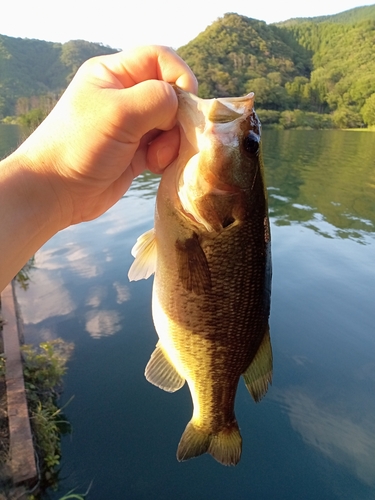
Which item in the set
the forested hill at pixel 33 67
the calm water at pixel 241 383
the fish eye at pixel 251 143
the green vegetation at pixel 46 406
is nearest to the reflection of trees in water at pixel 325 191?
the calm water at pixel 241 383

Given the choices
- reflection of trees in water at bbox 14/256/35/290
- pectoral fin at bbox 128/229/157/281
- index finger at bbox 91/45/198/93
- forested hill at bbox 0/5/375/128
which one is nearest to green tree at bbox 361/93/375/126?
forested hill at bbox 0/5/375/128

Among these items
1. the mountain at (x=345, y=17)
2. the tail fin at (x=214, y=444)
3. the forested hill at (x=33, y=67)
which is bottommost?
the tail fin at (x=214, y=444)

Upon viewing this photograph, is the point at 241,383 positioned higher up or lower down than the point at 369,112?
higher up

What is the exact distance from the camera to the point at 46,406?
4660 millimetres

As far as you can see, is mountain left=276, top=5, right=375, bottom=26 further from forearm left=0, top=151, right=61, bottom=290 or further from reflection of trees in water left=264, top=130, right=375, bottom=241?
forearm left=0, top=151, right=61, bottom=290

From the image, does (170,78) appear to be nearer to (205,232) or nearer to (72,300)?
(205,232)

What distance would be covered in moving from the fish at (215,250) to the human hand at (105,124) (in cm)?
14

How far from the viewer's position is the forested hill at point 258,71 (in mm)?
64625

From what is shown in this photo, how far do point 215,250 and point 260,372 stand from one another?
0.67 metres

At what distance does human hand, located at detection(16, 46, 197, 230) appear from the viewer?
161 centimetres

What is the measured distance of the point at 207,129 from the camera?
65.0 inches

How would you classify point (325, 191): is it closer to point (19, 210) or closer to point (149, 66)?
point (149, 66)

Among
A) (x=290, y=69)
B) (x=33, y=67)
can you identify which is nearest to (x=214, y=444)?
(x=33, y=67)

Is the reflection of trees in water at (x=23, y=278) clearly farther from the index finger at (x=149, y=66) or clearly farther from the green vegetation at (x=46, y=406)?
the index finger at (x=149, y=66)
